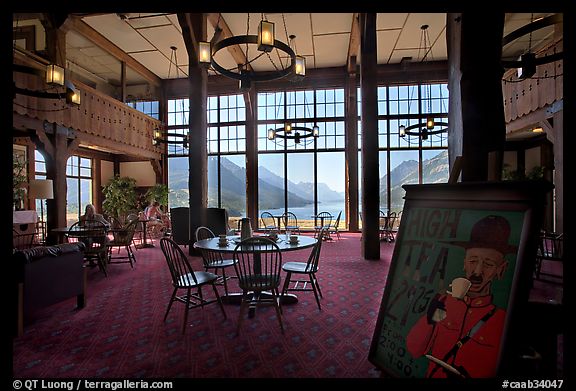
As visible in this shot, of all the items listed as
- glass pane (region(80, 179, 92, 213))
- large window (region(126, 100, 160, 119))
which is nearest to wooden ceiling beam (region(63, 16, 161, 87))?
large window (region(126, 100, 160, 119))

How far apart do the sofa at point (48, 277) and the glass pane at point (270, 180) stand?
25.7ft

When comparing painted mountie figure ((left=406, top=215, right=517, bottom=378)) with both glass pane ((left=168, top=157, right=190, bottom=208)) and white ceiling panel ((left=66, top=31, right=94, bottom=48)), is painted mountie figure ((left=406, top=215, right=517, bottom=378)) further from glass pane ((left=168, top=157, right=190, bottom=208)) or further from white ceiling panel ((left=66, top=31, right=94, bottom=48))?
glass pane ((left=168, top=157, right=190, bottom=208))

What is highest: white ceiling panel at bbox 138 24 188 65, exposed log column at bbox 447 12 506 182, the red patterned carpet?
white ceiling panel at bbox 138 24 188 65

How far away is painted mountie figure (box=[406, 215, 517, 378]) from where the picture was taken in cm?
126

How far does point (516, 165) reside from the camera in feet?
35.2

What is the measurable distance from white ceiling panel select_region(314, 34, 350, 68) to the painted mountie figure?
28.8ft

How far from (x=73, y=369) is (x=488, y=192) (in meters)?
3.02

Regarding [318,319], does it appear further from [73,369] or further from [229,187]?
[229,187]

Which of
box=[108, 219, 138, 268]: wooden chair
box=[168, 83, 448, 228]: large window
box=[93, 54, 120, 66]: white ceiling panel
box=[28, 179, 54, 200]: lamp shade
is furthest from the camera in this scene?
box=[168, 83, 448, 228]: large window

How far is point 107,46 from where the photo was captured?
8.87 meters

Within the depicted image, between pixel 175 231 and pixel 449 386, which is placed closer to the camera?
pixel 449 386

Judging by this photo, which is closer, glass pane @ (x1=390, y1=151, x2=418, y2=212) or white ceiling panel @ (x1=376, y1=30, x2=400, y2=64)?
white ceiling panel @ (x1=376, y1=30, x2=400, y2=64)

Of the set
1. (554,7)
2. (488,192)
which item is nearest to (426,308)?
(488,192)

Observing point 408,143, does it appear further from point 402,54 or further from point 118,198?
point 118,198
